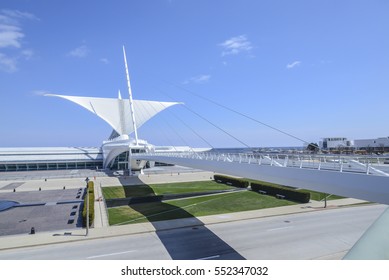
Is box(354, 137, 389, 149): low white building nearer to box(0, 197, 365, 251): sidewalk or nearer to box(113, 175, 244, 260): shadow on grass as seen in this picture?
box(0, 197, 365, 251): sidewalk

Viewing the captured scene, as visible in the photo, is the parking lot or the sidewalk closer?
the sidewalk

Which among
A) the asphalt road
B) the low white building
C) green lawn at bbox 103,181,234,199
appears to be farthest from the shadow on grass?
the low white building

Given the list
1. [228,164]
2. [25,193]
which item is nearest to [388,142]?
[228,164]

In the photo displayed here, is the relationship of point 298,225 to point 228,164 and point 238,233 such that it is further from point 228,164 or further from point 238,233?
point 228,164

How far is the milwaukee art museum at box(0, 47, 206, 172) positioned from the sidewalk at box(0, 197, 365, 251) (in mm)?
31522

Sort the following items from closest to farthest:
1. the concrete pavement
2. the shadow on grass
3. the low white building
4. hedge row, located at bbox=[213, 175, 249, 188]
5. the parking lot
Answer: the shadow on grass < the concrete pavement < the parking lot < hedge row, located at bbox=[213, 175, 249, 188] < the low white building

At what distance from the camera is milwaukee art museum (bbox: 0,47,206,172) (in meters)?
57.2

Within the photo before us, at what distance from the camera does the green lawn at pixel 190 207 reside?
76.8ft

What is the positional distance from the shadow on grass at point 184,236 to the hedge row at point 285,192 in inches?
452

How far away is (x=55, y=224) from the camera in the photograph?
70.9ft

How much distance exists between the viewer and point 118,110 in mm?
71250

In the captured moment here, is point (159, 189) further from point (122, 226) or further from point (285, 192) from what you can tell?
point (122, 226)
